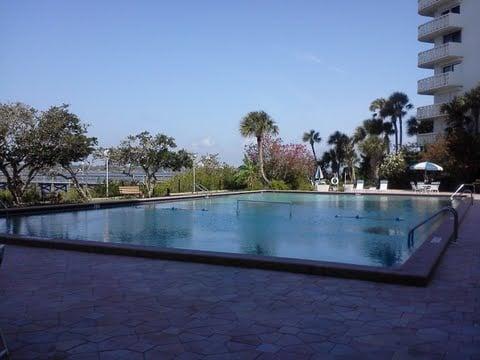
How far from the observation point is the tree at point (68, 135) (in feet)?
52.5

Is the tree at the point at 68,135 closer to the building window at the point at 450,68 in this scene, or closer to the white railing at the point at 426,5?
the building window at the point at 450,68

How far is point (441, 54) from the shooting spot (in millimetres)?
32781

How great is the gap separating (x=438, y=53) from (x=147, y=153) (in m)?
22.0

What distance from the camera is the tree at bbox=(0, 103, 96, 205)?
603 inches

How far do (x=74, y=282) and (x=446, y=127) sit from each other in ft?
101

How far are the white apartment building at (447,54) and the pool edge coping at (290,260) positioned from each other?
26.8m

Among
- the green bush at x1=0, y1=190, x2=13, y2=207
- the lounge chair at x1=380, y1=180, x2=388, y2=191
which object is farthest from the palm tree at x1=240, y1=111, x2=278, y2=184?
the green bush at x1=0, y1=190, x2=13, y2=207

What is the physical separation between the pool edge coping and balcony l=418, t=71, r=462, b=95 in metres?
26.5

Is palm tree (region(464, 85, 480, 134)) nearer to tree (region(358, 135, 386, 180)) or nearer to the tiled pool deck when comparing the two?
tree (region(358, 135, 386, 180))

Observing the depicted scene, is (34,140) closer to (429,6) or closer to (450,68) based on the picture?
(450,68)

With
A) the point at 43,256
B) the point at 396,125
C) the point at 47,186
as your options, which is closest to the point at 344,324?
the point at 43,256

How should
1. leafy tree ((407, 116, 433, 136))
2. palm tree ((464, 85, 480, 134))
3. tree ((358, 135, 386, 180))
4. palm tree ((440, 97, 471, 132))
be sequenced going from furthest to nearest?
tree ((358, 135, 386, 180)), leafy tree ((407, 116, 433, 136)), palm tree ((440, 97, 471, 132)), palm tree ((464, 85, 480, 134))

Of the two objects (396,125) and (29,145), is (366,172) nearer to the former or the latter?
(396,125)

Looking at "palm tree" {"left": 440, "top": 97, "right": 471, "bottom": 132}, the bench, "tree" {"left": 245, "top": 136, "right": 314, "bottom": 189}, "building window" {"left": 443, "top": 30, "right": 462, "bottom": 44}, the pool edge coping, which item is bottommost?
the pool edge coping
